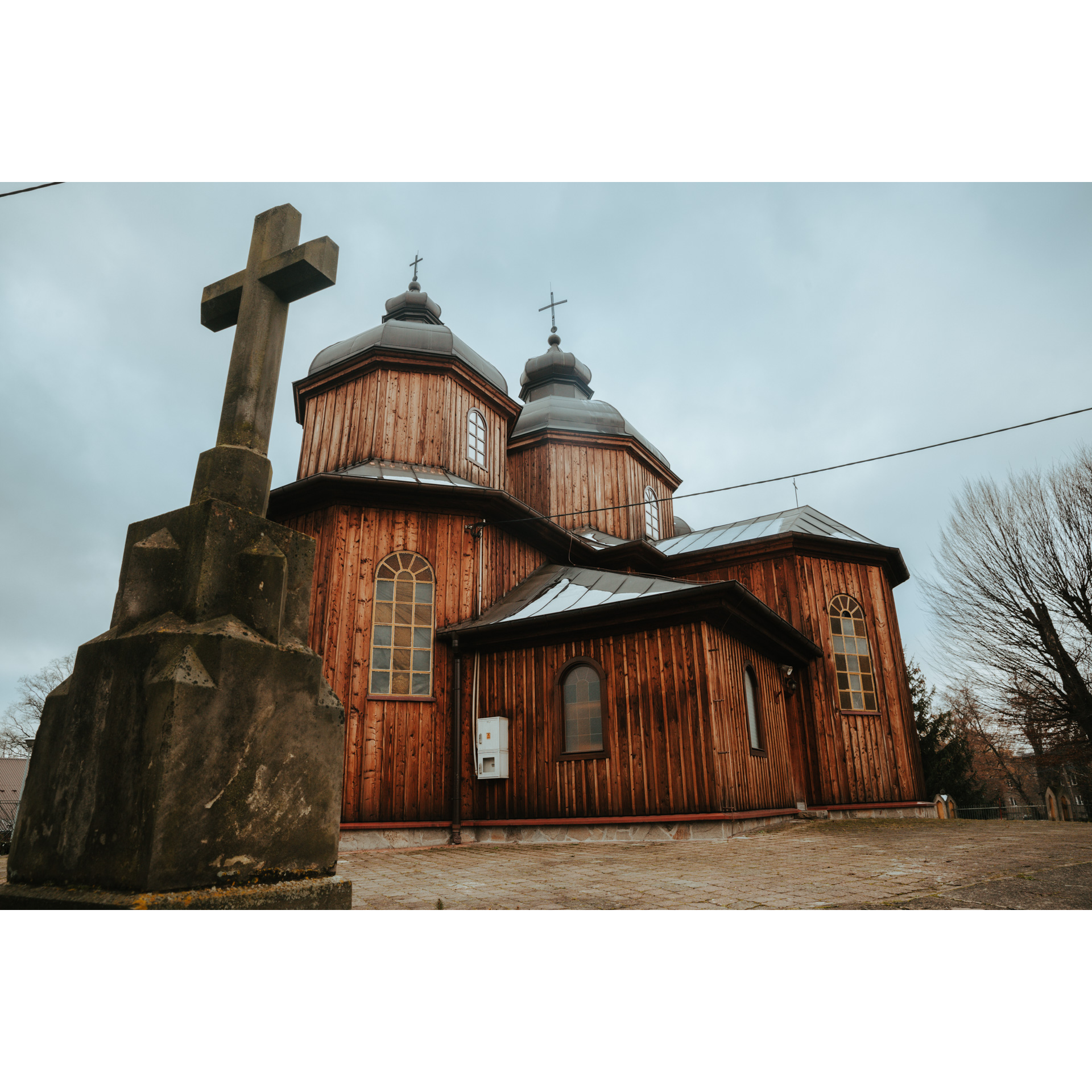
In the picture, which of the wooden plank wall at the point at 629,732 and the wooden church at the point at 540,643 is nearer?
the wooden plank wall at the point at 629,732

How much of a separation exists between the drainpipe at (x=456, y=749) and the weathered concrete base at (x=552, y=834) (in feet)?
0.40

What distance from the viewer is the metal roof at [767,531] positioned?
15.4 m

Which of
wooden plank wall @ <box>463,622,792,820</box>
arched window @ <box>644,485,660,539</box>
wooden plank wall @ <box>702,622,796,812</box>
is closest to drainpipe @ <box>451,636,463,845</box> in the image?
wooden plank wall @ <box>463,622,792,820</box>

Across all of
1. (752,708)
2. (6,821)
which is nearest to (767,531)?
(752,708)

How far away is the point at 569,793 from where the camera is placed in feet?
34.6

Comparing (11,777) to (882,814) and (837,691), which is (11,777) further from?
(882,814)

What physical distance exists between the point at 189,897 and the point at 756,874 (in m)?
4.78

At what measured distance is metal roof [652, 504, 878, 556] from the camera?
50.4 feet

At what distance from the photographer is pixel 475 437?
1471 cm

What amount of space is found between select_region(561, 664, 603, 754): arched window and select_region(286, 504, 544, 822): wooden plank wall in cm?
192

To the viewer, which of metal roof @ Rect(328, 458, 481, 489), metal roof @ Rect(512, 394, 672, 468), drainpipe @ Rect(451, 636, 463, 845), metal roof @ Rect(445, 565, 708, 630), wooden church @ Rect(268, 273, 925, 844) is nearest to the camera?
wooden church @ Rect(268, 273, 925, 844)

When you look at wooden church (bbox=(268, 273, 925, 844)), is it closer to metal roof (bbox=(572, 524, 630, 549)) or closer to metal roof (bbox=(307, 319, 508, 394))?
metal roof (bbox=(307, 319, 508, 394))

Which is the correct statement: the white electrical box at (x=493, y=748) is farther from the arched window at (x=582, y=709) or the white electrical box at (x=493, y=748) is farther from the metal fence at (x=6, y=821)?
the metal fence at (x=6, y=821)

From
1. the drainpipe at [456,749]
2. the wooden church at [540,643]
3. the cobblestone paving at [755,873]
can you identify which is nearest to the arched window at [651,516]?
the wooden church at [540,643]
